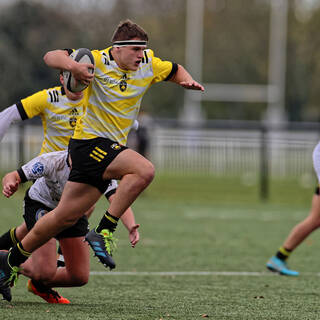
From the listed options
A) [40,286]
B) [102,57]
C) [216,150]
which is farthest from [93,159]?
[216,150]

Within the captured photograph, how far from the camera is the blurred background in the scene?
2097 cm

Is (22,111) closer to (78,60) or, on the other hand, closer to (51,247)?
(51,247)

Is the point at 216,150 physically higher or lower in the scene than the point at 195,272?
lower

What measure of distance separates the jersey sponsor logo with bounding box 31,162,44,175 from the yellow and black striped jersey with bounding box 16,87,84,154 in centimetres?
61

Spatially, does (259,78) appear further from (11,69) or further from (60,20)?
(11,69)

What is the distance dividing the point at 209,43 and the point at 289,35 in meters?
3.92

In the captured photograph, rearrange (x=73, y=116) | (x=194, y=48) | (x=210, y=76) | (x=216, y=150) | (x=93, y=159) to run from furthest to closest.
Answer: (x=210, y=76) < (x=194, y=48) < (x=216, y=150) < (x=73, y=116) < (x=93, y=159)

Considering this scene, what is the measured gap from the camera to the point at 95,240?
5973 mm

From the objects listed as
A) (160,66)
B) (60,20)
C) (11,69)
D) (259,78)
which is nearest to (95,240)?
(160,66)

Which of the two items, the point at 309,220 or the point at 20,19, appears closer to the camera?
the point at 309,220

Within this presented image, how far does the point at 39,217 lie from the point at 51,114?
0.87 meters

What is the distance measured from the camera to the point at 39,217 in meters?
6.93

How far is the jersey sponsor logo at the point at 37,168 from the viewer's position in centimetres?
660

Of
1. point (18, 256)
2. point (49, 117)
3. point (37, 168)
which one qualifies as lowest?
point (18, 256)
